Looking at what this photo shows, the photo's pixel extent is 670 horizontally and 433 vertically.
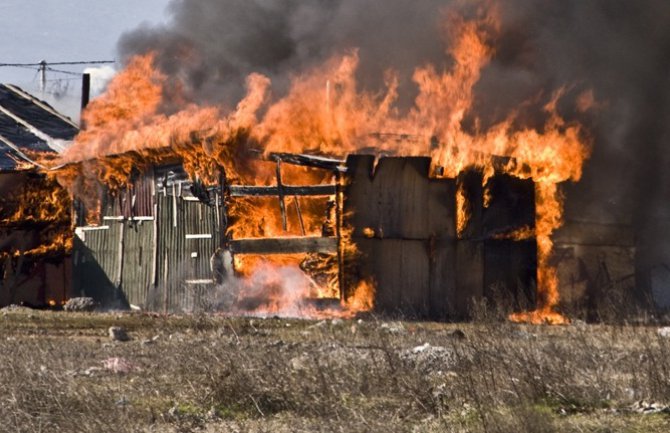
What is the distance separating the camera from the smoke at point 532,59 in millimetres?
24688

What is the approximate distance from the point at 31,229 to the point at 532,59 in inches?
640

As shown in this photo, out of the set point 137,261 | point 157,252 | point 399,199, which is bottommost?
point 137,261

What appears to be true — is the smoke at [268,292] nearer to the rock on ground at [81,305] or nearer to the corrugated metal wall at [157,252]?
the corrugated metal wall at [157,252]

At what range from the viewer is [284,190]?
2344cm

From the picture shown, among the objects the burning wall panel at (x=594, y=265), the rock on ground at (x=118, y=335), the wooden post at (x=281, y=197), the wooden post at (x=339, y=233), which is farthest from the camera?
the burning wall panel at (x=594, y=265)

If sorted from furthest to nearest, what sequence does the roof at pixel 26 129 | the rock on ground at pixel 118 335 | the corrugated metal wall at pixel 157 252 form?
the roof at pixel 26 129
the corrugated metal wall at pixel 157 252
the rock on ground at pixel 118 335

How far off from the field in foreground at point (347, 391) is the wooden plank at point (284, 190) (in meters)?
9.93

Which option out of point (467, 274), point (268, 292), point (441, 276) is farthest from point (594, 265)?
point (268, 292)

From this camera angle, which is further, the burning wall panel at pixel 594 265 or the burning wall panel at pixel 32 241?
the burning wall panel at pixel 32 241

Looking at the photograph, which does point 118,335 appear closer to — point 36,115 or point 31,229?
point 31,229

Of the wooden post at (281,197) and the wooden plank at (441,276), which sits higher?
the wooden post at (281,197)

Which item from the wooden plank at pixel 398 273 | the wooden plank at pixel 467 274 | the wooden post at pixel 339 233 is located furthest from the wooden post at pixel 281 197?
the wooden plank at pixel 467 274

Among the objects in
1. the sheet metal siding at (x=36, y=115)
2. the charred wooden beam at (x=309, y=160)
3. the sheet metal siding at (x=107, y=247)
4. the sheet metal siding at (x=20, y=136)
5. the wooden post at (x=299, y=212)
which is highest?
→ the sheet metal siding at (x=36, y=115)

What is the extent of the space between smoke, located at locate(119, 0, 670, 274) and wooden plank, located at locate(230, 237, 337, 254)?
3.68 metres
